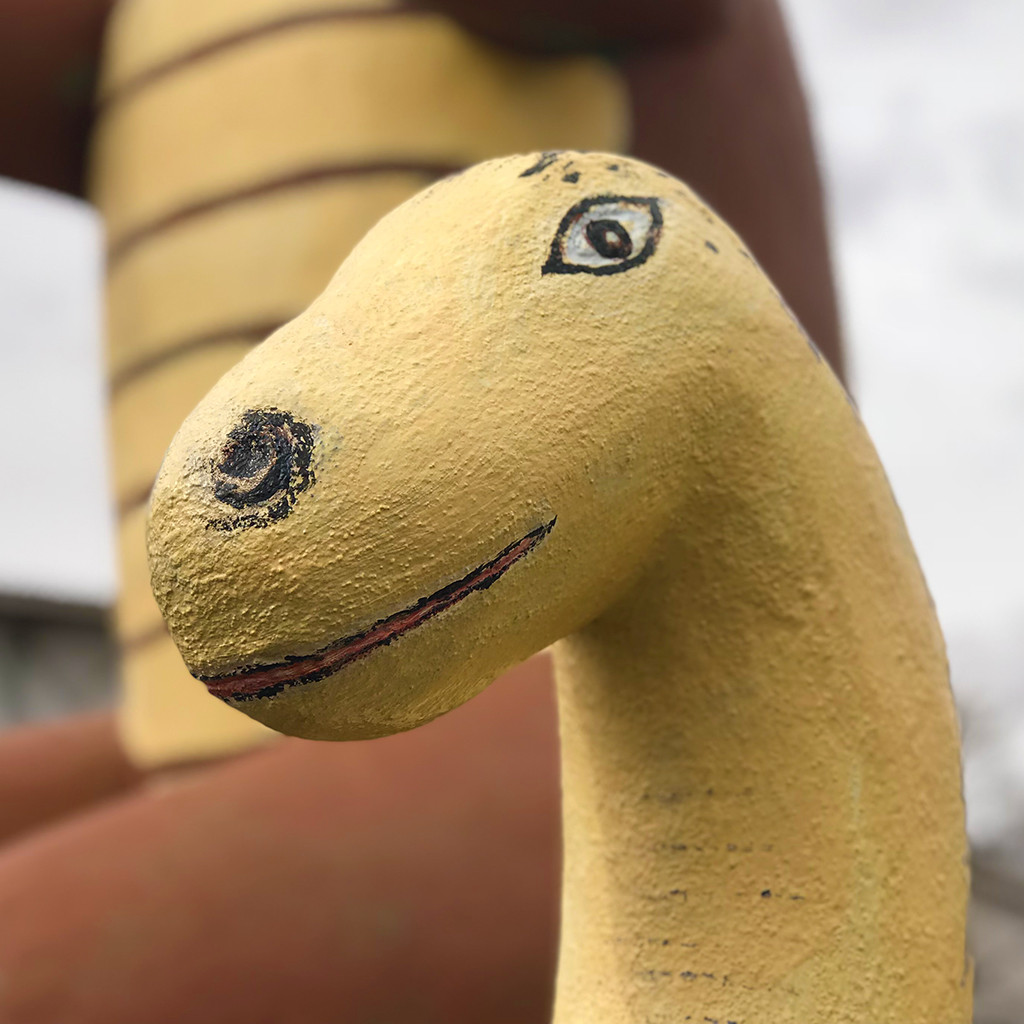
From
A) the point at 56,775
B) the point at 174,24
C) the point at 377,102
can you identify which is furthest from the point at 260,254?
the point at 56,775

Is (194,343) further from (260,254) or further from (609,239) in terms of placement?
(609,239)

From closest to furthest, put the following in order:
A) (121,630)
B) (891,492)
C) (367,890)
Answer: (891,492), (367,890), (121,630)

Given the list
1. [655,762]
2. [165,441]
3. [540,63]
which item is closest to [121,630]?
[165,441]

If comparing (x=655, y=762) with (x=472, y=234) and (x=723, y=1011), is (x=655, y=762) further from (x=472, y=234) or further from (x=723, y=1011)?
(x=472, y=234)

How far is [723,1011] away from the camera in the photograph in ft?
1.56

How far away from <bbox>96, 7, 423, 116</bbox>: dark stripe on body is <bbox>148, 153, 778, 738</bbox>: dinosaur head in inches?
39.8

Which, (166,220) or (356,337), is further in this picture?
(166,220)

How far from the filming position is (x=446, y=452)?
398mm

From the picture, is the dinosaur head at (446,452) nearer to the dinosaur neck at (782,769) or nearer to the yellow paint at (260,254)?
the dinosaur neck at (782,769)

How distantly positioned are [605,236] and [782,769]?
22 centimetres

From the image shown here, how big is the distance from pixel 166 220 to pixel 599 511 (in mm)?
1144

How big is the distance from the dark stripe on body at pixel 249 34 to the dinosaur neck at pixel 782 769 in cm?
105

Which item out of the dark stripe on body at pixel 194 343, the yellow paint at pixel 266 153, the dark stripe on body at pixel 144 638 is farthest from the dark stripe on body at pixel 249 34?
the dark stripe on body at pixel 144 638

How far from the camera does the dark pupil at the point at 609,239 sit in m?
0.45
